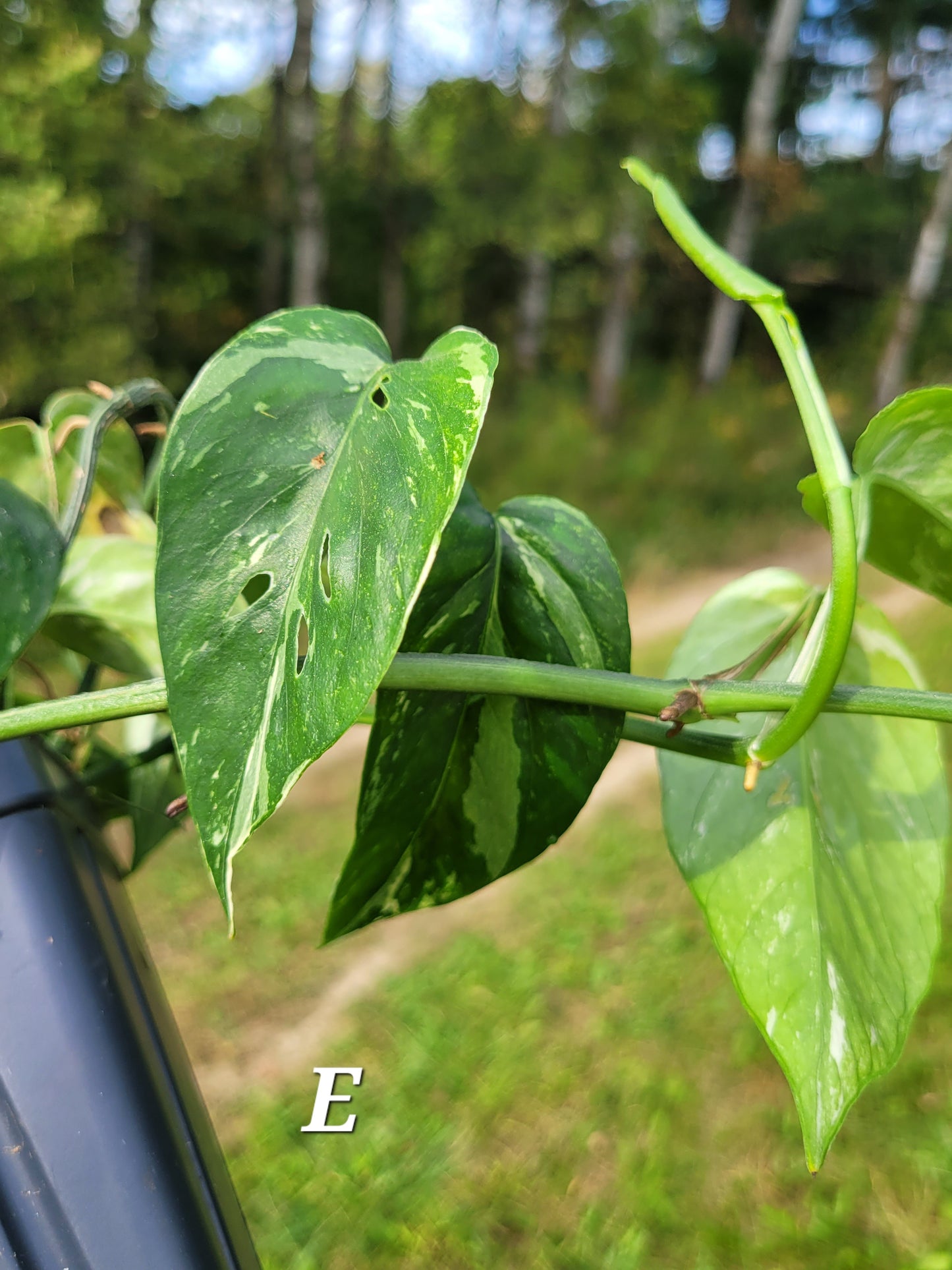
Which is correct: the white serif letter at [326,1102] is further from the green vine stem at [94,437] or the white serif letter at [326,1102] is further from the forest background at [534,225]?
the forest background at [534,225]

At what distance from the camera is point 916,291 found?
14.6 ft

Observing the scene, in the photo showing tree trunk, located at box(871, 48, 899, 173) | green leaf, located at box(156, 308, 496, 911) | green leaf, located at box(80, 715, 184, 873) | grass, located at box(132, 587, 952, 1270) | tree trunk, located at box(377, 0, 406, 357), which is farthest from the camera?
tree trunk, located at box(871, 48, 899, 173)

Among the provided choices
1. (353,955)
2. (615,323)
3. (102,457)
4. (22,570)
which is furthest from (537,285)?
(22,570)

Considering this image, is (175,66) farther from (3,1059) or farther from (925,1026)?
(3,1059)

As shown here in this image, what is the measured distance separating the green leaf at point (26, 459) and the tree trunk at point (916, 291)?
4.11 meters

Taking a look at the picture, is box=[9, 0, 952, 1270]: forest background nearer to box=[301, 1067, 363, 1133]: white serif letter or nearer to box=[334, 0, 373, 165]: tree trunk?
box=[334, 0, 373, 165]: tree trunk

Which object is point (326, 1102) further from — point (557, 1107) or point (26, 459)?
point (557, 1107)

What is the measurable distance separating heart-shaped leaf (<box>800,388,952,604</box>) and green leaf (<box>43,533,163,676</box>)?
0.55 ft

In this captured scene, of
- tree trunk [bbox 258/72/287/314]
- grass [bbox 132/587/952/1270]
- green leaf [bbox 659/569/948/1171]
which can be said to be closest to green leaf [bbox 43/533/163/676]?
green leaf [bbox 659/569/948/1171]

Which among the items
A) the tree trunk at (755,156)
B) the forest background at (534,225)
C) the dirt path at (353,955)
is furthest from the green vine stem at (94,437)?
the tree trunk at (755,156)

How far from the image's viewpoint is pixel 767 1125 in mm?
1316

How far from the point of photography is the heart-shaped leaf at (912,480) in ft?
0.60

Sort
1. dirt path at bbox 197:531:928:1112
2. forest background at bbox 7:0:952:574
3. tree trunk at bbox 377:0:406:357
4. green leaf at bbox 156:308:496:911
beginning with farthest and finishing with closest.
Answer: tree trunk at bbox 377:0:406:357, forest background at bbox 7:0:952:574, dirt path at bbox 197:531:928:1112, green leaf at bbox 156:308:496:911

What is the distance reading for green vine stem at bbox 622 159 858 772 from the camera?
15 centimetres
